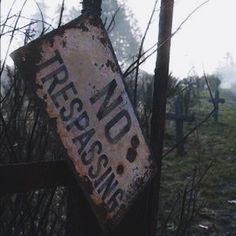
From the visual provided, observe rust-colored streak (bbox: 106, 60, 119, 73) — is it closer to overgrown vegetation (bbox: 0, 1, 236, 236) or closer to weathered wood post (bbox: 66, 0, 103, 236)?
weathered wood post (bbox: 66, 0, 103, 236)

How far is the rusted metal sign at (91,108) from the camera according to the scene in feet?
3.92

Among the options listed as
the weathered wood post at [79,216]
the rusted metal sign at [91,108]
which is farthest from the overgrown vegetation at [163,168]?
the rusted metal sign at [91,108]

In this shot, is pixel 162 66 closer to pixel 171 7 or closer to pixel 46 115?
pixel 171 7

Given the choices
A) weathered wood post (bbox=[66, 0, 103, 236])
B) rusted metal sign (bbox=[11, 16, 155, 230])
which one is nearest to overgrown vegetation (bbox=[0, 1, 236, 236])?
weathered wood post (bbox=[66, 0, 103, 236])

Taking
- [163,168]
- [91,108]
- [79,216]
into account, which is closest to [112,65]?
[91,108]

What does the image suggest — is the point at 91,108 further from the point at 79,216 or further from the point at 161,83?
the point at 161,83

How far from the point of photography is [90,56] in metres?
1.30

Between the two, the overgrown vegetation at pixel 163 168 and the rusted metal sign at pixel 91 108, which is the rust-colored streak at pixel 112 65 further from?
the overgrown vegetation at pixel 163 168

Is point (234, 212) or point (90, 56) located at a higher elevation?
point (234, 212)

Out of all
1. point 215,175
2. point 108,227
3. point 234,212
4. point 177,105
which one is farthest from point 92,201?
point 177,105

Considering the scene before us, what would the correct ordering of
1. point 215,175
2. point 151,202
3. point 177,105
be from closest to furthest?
point 151,202 < point 215,175 < point 177,105

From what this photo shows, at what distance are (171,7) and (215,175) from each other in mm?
7531

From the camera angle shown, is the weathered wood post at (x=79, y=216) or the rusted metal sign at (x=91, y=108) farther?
the weathered wood post at (x=79, y=216)

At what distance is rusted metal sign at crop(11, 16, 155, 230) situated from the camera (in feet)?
3.92
